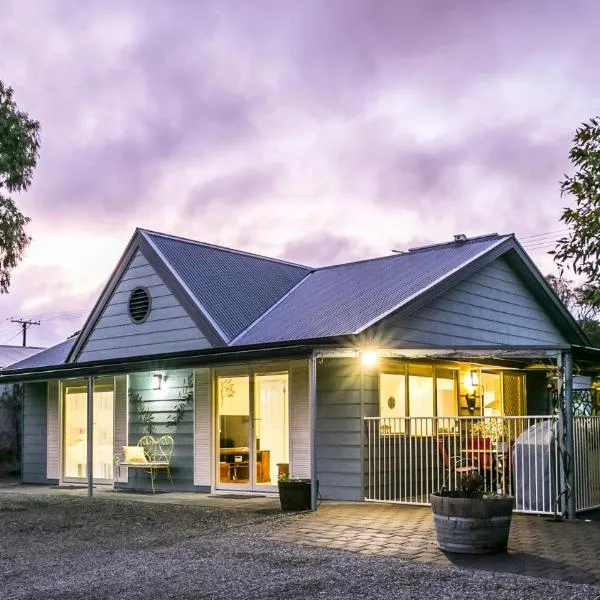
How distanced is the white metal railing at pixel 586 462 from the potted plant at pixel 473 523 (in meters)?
2.88

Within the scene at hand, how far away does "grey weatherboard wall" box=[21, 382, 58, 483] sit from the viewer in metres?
20.5

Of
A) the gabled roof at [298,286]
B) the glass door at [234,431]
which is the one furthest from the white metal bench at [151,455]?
the gabled roof at [298,286]

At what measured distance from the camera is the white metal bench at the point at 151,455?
→ 17.0 metres

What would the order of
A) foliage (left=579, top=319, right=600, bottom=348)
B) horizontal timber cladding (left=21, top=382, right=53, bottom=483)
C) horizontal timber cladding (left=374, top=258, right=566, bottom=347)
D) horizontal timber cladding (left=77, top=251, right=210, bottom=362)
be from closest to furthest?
horizontal timber cladding (left=374, top=258, right=566, bottom=347) → horizontal timber cladding (left=77, top=251, right=210, bottom=362) → horizontal timber cladding (left=21, top=382, right=53, bottom=483) → foliage (left=579, top=319, right=600, bottom=348)

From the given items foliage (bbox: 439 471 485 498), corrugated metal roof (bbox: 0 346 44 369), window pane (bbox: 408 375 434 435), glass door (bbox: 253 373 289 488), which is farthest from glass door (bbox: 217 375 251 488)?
corrugated metal roof (bbox: 0 346 44 369)

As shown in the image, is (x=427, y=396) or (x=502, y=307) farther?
(x=502, y=307)

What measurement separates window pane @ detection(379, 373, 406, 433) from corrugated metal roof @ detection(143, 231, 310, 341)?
3.01 meters

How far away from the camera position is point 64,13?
13.9m

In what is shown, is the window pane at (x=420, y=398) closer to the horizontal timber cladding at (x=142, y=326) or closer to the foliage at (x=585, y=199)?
the horizontal timber cladding at (x=142, y=326)

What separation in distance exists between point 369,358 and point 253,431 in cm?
295

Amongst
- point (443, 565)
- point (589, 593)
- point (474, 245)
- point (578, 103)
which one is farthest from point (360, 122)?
point (589, 593)

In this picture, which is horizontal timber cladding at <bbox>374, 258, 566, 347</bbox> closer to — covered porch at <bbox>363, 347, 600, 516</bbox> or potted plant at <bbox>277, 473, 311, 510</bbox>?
covered porch at <bbox>363, 347, 600, 516</bbox>

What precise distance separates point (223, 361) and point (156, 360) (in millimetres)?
1620

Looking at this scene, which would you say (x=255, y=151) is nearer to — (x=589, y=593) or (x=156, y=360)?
(x=156, y=360)
